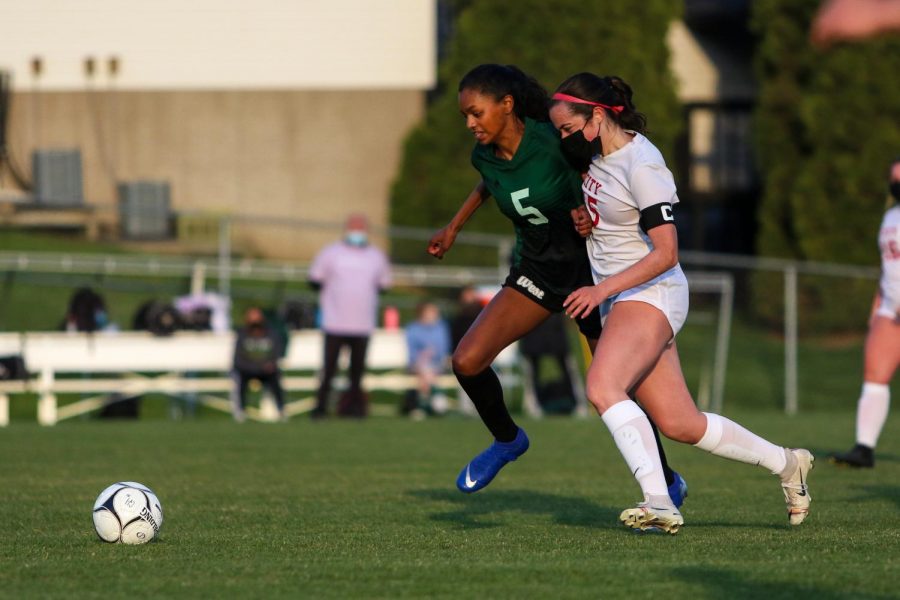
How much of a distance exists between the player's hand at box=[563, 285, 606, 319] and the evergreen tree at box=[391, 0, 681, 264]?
61.1 ft

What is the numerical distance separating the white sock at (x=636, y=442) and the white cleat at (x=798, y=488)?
24.6 inches

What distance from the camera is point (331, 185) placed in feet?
95.0

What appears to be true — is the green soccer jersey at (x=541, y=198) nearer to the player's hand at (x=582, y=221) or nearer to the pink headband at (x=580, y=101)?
the player's hand at (x=582, y=221)

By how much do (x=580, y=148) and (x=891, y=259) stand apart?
13.1ft

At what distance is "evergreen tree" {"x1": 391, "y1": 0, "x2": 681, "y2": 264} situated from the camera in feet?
82.6

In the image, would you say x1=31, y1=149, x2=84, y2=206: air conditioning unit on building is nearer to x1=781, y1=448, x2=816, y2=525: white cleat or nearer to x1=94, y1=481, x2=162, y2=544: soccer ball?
x1=94, y1=481, x2=162, y2=544: soccer ball

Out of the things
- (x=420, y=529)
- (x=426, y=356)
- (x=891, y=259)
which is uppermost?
(x=891, y=259)

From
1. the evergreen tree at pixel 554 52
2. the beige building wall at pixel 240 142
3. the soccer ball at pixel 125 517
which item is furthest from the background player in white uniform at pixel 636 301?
the beige building wall at pixel 240 142

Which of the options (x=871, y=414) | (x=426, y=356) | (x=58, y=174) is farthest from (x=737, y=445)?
(x=58, y=174)

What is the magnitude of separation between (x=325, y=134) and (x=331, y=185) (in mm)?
1018

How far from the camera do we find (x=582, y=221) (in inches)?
252

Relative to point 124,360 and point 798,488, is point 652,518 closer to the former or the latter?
point 798,488

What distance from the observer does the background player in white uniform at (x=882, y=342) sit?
9.68m

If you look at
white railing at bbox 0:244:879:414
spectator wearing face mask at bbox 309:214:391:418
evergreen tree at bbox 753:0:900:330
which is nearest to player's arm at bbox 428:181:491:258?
spectator wearing face mask at bbox 309:214:391:418
